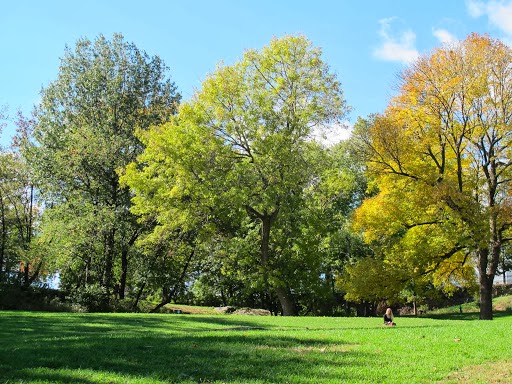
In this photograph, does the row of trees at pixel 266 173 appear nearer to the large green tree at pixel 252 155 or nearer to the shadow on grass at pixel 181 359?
the large green tree at pixel 252 155

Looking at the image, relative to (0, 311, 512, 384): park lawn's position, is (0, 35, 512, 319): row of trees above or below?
above

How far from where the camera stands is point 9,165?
34500 millimetres

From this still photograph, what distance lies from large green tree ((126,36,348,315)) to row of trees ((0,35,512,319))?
8 centimetres

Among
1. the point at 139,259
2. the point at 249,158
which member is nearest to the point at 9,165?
the point at 139,259

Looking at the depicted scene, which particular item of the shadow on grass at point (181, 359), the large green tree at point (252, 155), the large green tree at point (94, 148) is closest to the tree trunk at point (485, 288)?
the large green tree at point (252, 155)

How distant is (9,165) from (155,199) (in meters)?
16.6

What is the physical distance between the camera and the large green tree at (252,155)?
24.5 meters

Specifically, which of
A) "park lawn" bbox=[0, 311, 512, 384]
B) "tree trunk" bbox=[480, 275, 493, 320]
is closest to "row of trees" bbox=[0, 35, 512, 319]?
"tree trunk" bbox=[480, 275, 493, 320]

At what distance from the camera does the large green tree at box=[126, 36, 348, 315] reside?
2447 centimetres

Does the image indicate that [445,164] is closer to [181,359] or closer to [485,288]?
[485,288]

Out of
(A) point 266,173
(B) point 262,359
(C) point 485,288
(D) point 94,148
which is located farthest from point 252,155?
(B) point 262,359

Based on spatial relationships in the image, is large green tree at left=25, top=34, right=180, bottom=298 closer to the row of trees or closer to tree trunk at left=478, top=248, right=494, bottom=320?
the row of trees

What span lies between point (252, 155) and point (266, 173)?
1426 mm

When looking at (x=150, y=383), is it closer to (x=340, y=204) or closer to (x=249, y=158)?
(x=249, y=158)
